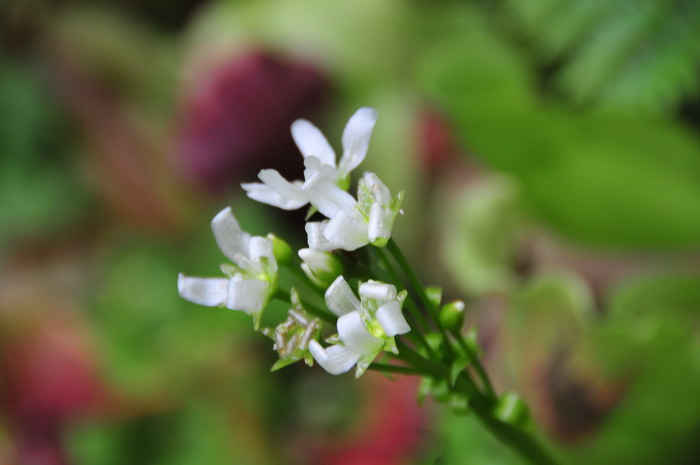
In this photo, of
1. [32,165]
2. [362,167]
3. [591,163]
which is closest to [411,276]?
[591,163]

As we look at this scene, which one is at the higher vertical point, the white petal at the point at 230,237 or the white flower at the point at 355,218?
the white flower at the point at 355,218

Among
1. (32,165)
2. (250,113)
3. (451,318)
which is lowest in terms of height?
(32,165)

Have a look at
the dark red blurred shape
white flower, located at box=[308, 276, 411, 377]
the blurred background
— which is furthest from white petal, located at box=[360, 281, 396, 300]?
the dark red blurred shape

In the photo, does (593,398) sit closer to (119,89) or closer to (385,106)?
(385,106)

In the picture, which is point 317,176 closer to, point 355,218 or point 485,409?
point 355,218

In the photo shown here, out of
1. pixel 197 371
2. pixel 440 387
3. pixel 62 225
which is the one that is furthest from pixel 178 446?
pixel 440 387

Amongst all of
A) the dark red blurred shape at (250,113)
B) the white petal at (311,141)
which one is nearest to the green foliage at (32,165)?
the dark red blurred shape at (250,113)

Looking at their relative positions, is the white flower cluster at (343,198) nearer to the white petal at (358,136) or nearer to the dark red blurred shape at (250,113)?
the white petal at (358,136)
